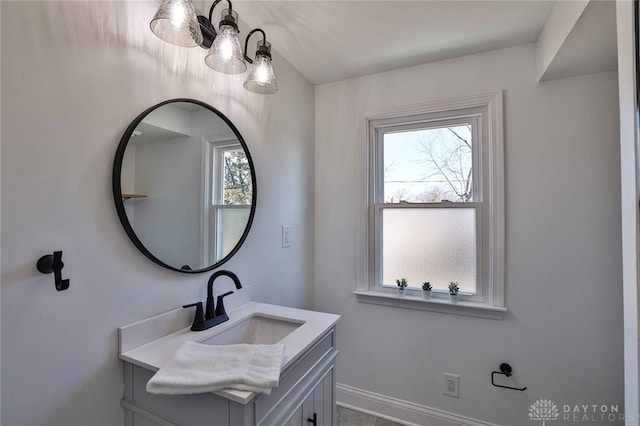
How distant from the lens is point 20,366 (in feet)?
2.25

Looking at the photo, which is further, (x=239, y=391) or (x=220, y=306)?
(x=220, y=306)

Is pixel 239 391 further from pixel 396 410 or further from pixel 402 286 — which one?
pixel 396 410

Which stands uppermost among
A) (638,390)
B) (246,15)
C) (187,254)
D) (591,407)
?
(246,15)

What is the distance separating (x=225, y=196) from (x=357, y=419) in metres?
1.62

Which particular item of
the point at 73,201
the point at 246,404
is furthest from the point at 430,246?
the point at 73,201

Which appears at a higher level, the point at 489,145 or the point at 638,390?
the point at 489,145

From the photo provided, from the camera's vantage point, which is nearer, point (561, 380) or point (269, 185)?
point (561, 380)

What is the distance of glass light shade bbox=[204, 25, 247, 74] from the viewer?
100 centimetres

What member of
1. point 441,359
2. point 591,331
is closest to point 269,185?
point 441,359

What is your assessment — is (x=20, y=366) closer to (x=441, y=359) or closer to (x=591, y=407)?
(x=441, y=359)

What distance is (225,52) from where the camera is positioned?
Answer: 101cm

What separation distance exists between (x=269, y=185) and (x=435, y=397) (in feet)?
5.32

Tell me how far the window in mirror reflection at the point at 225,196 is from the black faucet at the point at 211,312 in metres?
0.12

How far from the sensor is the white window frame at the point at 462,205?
5.19 ft
